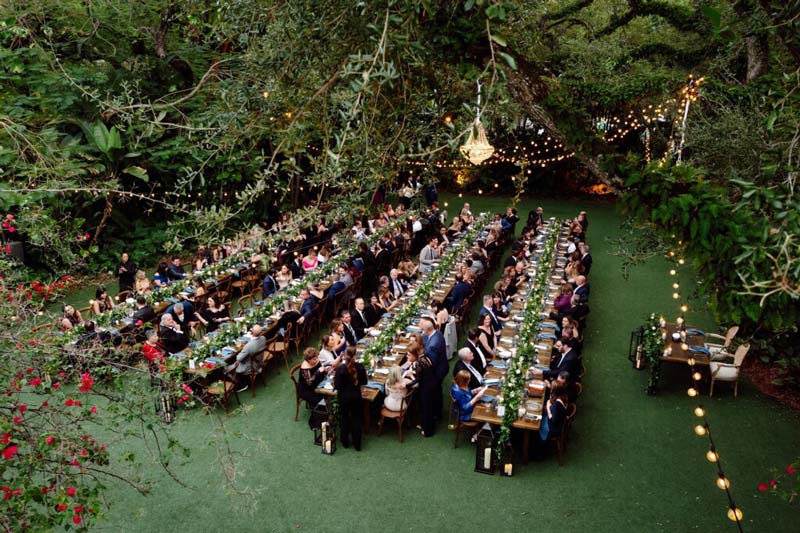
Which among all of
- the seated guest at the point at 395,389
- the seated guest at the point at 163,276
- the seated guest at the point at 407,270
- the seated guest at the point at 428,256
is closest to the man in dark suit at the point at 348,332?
the seated guest at the point at 395,389

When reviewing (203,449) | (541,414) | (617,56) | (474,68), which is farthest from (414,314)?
(617,56)

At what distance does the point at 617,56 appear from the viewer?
1563 centimetres

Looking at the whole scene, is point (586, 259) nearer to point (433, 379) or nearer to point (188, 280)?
point (433, 379)

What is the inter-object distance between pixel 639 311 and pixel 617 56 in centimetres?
757

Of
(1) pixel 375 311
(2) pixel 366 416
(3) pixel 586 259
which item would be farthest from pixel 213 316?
(3) pixel 586 259

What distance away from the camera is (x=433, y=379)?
7.71 metres

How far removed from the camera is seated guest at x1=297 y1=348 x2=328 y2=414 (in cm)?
784

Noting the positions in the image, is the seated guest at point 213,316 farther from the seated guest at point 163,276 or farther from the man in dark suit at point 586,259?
the man in dark suit at point 586,259

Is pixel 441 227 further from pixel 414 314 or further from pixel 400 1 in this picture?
pixel 400 1

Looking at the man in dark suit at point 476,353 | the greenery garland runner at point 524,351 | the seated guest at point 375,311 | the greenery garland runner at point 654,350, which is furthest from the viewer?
the seated guest at point 375,311

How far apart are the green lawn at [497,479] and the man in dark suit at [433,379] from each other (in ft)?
0.85

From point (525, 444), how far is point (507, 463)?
0.34 meters

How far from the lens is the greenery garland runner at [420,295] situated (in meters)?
8.38

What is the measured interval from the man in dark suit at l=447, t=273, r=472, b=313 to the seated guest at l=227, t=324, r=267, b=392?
11.3 ft
